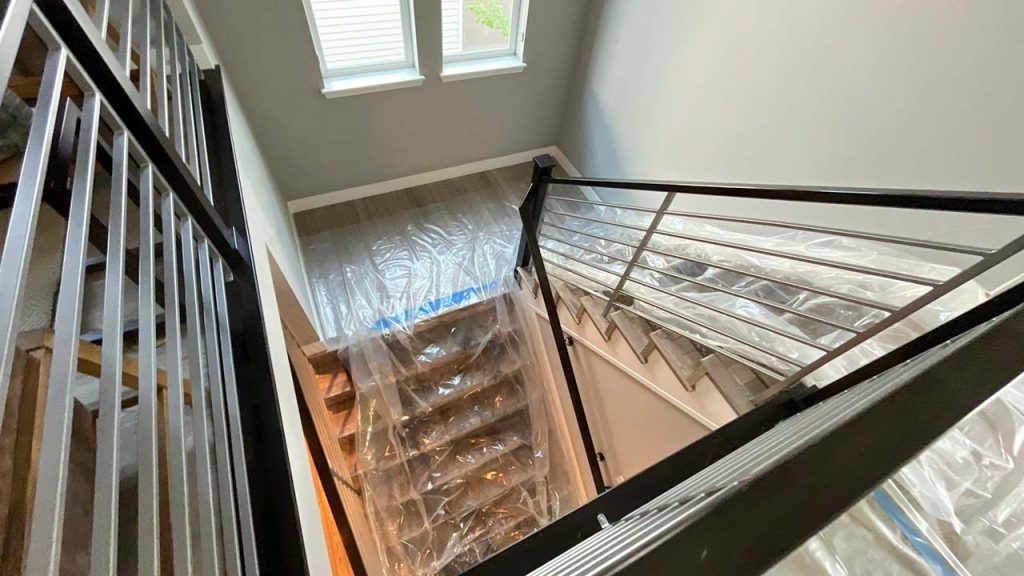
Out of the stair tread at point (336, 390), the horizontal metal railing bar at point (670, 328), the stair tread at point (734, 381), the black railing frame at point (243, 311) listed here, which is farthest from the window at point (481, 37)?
the stair tread at point (734, 381)

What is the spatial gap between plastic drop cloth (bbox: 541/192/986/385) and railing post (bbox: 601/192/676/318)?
0.04 meters

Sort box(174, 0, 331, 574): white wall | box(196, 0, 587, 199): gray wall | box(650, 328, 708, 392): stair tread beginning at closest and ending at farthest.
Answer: box(174, 0, 331, 574): white wall, box(650, 328, 708, 392): stair tread, box(196, 0, 587, 199): gray wall

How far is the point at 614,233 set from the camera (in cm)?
269

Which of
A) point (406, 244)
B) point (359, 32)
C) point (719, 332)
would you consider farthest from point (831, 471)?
point (359, 32)

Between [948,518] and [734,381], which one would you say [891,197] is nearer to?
[948,518]

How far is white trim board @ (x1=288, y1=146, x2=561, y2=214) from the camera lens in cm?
349

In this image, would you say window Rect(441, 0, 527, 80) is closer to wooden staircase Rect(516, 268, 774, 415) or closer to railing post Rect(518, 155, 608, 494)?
railing post Rect(518, 155, 608, 494)

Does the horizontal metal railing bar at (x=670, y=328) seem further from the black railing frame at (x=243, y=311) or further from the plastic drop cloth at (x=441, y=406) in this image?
the black railing frame at (x=243, y=311)

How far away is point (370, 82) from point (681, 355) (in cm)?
246

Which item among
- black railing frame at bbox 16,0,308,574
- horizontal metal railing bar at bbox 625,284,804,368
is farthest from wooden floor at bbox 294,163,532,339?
black railing frame at bbox 16,0,308,574

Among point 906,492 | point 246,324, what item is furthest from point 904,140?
point 246,324

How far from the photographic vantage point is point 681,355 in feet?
6.11

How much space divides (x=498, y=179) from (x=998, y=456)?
3.20 metres

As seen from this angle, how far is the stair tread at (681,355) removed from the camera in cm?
179
